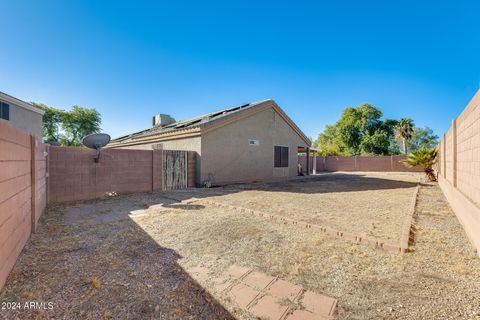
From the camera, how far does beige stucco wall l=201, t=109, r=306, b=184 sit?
466 inches

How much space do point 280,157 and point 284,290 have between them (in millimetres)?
13816

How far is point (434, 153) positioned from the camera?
14094 millimetres

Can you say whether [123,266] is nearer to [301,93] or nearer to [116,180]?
[116,180]

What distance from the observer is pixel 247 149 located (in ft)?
44.6

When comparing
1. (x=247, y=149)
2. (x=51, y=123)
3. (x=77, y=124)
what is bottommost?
(x=247, y=149)

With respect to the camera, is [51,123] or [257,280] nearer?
[257,280]

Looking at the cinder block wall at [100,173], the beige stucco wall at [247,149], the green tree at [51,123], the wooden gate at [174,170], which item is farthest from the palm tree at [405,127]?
the green tree at [51,123]

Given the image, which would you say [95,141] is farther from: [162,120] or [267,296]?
[162,120]

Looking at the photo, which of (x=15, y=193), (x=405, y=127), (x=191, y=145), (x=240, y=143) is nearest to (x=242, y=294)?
(x=15, y=193)

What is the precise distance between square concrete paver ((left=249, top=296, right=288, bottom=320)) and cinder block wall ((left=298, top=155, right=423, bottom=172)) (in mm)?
24405

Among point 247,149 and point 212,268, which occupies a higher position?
point 247,149

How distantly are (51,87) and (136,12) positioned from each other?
1382 centimetres

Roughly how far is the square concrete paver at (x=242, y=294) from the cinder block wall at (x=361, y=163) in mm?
24262

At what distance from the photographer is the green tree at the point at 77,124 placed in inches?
1231
